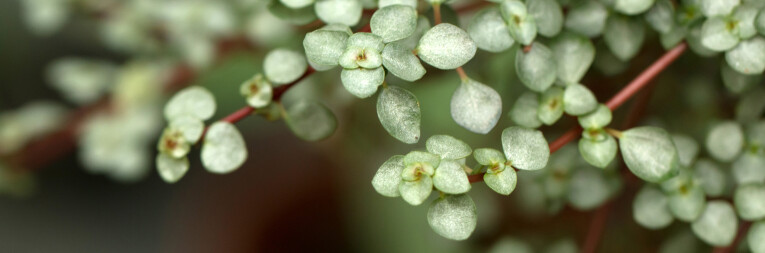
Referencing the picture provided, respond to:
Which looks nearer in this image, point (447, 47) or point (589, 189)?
point (447, 47)

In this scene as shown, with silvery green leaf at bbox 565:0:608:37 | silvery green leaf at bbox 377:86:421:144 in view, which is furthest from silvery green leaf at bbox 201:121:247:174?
silvery green leaf at bbox 565:0:608:37

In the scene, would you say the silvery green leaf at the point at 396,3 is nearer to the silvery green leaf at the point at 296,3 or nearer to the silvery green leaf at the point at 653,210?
the silvery green leaf at the point at 296,3

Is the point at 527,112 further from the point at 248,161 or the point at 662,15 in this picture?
the point at 248,161

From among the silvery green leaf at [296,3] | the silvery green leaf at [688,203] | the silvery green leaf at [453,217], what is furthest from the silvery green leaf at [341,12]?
the silvery green leaf at [688,203]

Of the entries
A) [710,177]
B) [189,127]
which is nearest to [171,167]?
[189,127]

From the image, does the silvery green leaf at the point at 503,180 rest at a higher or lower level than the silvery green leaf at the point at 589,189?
higher

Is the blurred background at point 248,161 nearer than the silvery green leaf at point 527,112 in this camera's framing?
No

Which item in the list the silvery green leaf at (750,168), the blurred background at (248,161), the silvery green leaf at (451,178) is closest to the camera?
the silvery green leaf at (451,178)

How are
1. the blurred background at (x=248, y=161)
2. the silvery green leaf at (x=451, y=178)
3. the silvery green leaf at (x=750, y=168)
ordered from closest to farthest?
the silvery green leaf at (x=451, y=178) → the silvery green leaf at (x=750, y=168) → the blurred background at (x=248, y=161)
